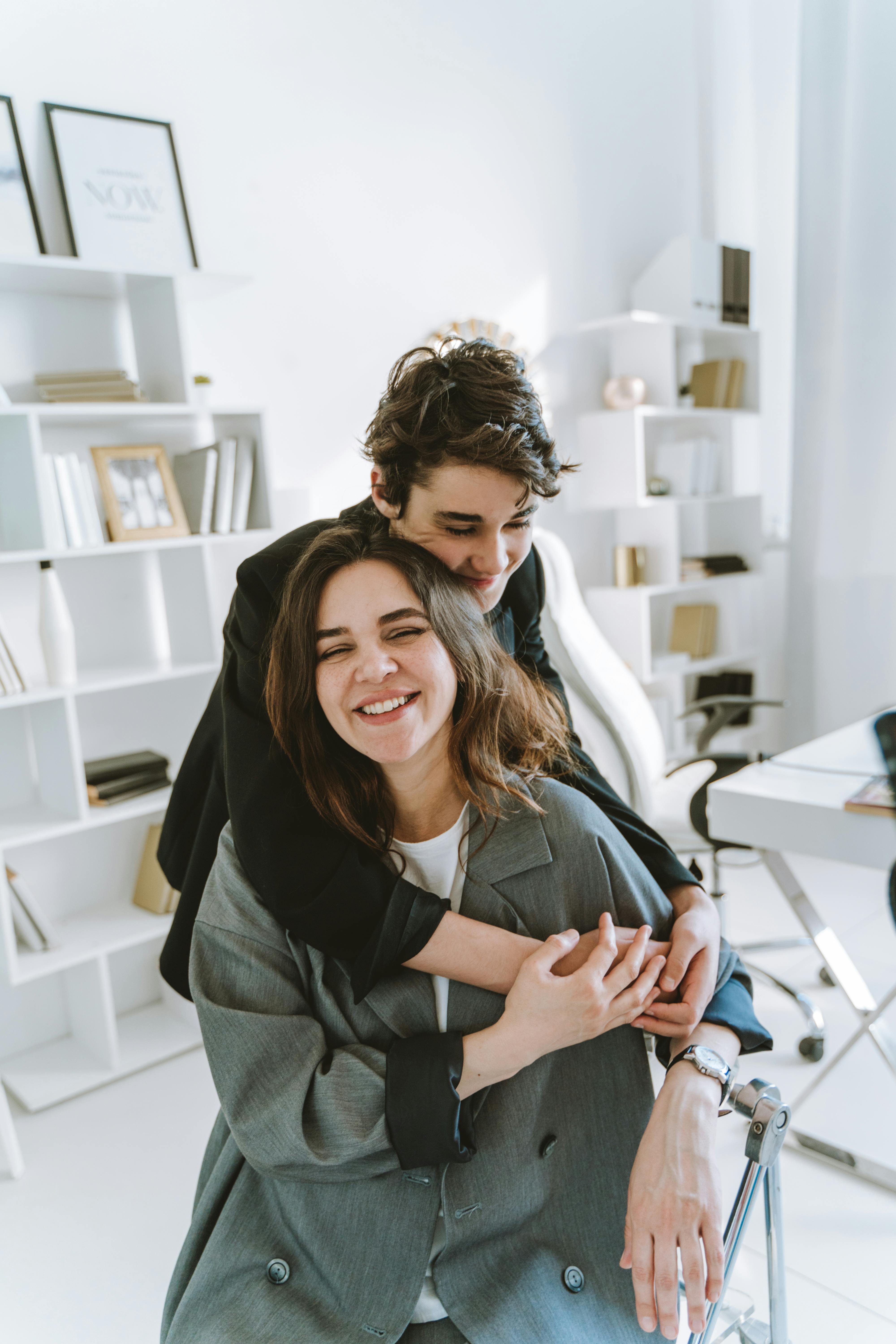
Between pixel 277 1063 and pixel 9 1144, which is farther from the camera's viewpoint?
pixel 9 1144

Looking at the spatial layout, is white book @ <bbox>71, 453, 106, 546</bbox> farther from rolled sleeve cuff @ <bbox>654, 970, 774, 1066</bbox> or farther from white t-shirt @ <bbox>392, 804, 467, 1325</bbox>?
rolled sleeve cuff @ <bbox>654, 970, 774, 1066</bbox>

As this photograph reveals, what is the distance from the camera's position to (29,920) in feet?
8.30

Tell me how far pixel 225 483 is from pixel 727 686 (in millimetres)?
2508

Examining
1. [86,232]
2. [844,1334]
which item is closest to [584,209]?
[86,232]

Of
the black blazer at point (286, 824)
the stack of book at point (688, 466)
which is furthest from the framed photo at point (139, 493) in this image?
the stack of book at point (688, 466)

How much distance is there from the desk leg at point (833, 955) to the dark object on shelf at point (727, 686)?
6.51 feet

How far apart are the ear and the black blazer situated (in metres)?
0.02

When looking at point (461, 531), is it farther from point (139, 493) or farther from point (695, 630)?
point (695, 630)

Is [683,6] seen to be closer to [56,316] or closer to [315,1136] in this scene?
[56,316]

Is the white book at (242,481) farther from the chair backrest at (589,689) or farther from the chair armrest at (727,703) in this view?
the chair armrest at (727,703)

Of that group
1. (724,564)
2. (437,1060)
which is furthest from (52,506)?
(724,564)

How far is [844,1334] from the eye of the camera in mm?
1732

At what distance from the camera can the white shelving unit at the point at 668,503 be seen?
13.3ft

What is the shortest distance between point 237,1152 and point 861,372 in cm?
389
